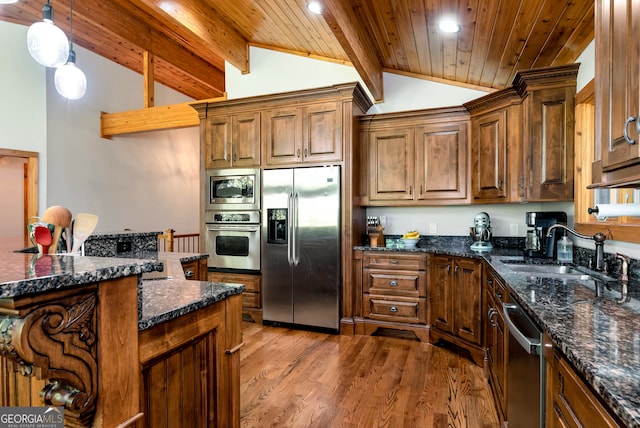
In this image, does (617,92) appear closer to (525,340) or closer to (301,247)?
(525,340)

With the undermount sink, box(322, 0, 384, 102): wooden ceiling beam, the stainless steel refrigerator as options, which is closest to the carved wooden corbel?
the undermount sink

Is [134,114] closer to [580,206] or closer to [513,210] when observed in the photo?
[513,210]

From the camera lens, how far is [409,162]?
3631 mm

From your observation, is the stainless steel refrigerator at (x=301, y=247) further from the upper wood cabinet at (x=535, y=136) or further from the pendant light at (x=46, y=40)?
the pendant light at (x=46, y=40)

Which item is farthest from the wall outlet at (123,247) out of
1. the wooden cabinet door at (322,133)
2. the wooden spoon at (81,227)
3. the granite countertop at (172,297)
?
the wooden cabinet door at (322,133)

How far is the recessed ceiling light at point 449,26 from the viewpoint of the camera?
95.3 inches

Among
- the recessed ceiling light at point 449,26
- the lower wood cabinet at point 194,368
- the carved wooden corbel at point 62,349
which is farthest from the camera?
the recessed ceiling light at point 449,26

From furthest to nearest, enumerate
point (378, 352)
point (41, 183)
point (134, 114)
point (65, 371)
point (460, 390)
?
point (134, 114), point (41, 183), point (378, 352), point (460, 390), point (65, 371)

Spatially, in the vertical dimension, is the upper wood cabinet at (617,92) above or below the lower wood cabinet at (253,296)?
above

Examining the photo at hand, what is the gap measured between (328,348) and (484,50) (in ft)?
9.48

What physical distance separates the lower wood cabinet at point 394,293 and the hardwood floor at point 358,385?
0.15 metres

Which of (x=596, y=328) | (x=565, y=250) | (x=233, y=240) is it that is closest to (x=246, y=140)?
(x=233, y=240)

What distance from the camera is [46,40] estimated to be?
6.28 feet

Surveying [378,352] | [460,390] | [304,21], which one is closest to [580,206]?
[460,390]
